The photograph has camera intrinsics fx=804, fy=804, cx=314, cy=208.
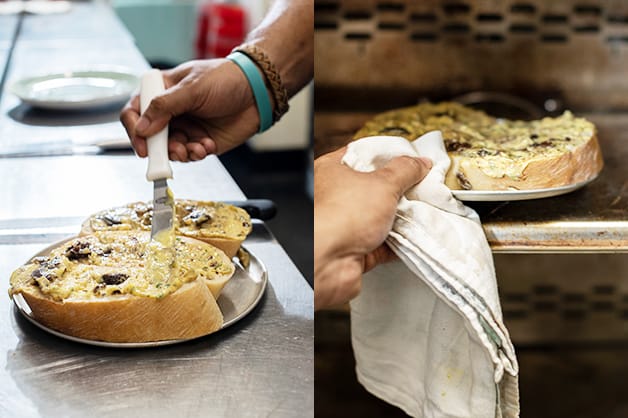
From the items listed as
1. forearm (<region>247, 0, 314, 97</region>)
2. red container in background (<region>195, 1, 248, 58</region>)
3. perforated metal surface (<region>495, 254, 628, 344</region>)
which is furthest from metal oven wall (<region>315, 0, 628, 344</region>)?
red container in background (<region>195, 1, 248, 58</region>)

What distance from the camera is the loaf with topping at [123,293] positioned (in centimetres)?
68

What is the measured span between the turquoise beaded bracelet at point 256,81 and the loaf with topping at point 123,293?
363 mm

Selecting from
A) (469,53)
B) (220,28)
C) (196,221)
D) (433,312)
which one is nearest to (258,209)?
(196,221)

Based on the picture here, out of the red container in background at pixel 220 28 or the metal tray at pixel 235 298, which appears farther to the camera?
the red container in background at pixel 220 28

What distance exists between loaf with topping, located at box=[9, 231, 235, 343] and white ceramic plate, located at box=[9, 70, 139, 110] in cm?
75

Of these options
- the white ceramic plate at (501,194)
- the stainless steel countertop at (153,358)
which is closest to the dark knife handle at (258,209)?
the stainless steel countertop at (153,358)

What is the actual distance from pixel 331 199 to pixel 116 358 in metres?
0.23

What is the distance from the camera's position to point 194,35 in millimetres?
3371

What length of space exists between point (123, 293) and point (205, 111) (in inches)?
16.0

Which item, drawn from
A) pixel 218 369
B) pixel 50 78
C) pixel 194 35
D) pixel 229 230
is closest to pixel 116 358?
pixel 218 369

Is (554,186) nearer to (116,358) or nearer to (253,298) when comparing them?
(253,298)

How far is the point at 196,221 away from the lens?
839 millimetres

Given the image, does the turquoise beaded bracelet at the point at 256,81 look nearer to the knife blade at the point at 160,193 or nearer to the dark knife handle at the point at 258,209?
the dark knife handle at the point at 258,209

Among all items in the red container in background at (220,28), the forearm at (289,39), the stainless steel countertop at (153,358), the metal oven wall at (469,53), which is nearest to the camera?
the stainless steel countertop at (153,358)
